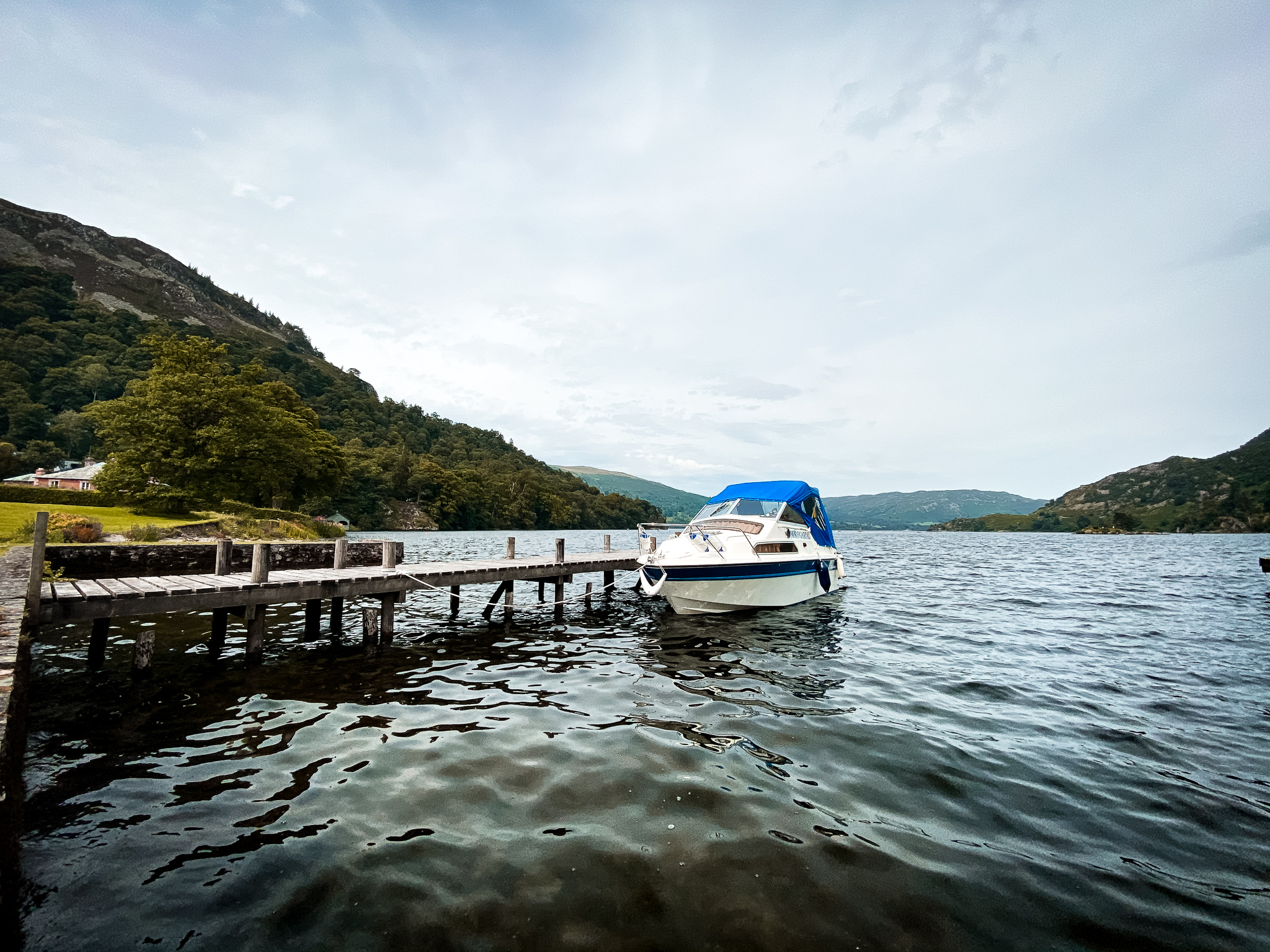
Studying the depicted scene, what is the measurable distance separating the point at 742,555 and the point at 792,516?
4062 mm

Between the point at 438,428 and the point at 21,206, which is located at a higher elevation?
the point at 21,206

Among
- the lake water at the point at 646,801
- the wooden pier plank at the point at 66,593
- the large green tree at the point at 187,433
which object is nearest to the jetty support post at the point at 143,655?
the lake water at the point at 646,801

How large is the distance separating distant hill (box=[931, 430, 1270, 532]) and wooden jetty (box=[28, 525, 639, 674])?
16757 centimetres

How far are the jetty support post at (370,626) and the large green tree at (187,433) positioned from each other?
29.7 m

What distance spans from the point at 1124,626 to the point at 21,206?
282404 mm

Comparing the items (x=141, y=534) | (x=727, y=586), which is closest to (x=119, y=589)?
(x=727, y=586)

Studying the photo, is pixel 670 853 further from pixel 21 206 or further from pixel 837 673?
pixel 21 206

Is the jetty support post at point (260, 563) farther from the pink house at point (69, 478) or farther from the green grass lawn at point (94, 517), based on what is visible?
the pink house at point (69, 478)

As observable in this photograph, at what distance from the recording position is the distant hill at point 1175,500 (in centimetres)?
12175

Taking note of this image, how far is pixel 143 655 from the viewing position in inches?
382

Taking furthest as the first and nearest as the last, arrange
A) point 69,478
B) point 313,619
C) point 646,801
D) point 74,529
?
point 69,478, point 74,529, point 313,619, point 646,801

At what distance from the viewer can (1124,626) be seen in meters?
16.2

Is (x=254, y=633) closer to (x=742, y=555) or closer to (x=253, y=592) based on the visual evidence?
(x=253, y=592)

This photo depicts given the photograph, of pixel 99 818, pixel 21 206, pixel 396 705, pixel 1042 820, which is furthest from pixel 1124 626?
pixel 21 206
